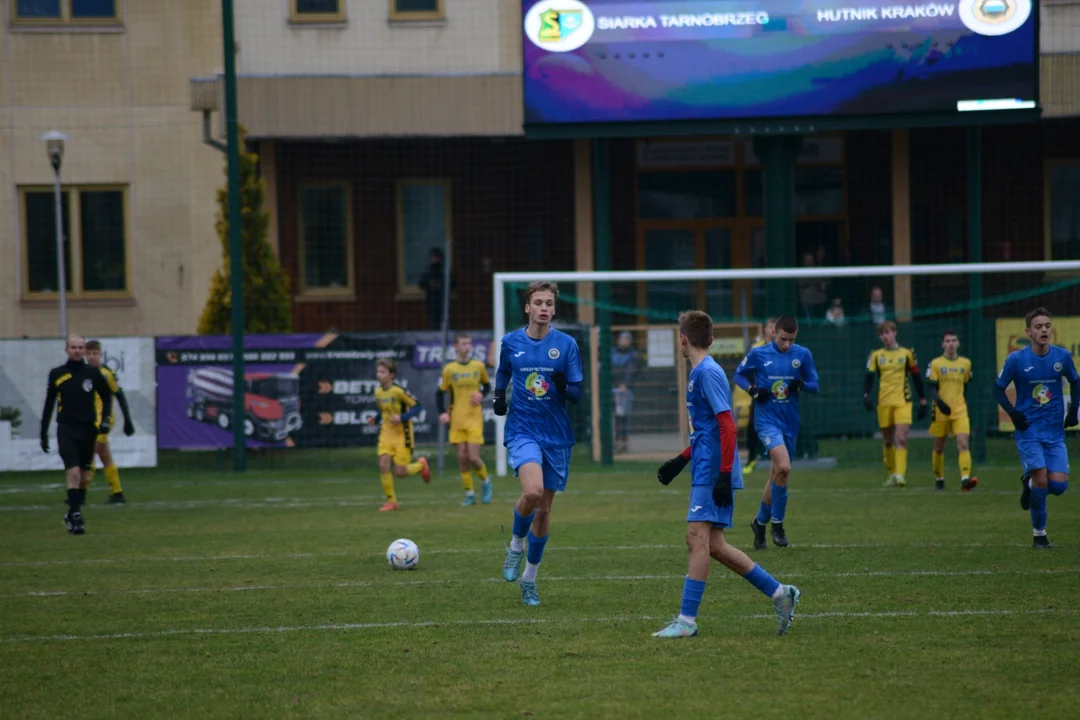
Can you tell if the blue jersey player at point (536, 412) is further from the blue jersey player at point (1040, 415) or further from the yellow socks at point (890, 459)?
the yellow socks at point (890, 459)

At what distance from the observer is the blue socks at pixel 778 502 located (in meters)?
12.2

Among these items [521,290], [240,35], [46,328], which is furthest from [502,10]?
[46,328]

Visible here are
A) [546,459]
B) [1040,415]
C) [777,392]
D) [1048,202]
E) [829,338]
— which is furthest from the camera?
[1048,202]

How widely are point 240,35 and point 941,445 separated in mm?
14862

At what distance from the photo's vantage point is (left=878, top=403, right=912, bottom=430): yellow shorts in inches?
723

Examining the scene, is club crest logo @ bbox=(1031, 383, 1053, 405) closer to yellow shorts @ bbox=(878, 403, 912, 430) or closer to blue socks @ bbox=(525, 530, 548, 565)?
blue socks @ bbox=(525, 530, 548, 565)

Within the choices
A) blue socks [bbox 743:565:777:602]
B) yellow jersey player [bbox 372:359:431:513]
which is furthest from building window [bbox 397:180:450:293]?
blue socks [bbox 743:565:777:602]

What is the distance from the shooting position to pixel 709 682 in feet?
23.1

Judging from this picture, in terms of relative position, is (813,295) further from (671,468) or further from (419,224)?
(671,468)

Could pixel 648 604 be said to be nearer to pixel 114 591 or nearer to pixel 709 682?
pixel 709 682

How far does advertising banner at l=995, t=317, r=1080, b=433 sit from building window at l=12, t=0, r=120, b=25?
18135 mm

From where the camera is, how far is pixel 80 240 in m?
28.6

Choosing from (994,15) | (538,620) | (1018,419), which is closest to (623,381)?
(994,15)

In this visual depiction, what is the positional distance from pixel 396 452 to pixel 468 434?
1.10 meters
